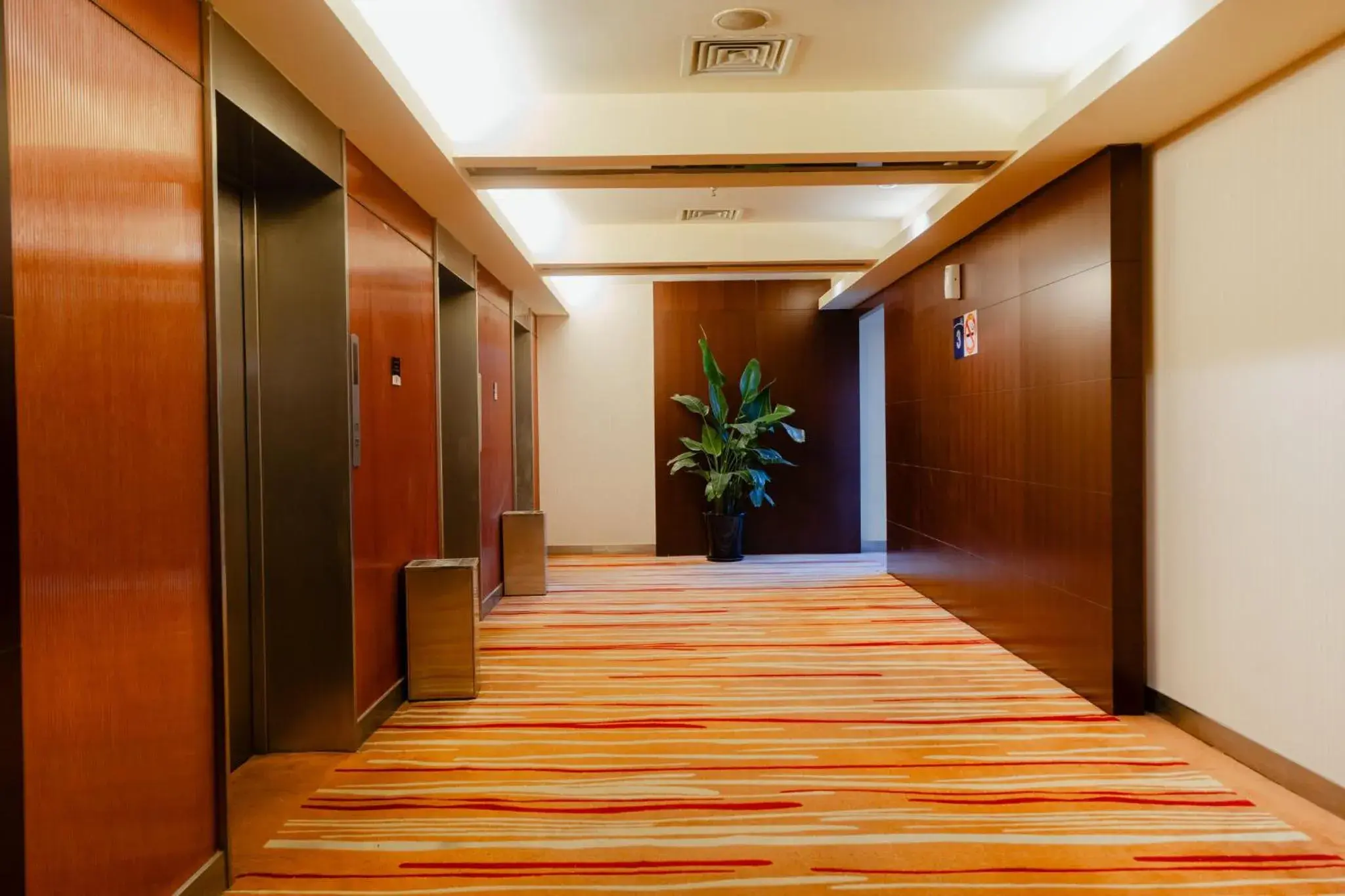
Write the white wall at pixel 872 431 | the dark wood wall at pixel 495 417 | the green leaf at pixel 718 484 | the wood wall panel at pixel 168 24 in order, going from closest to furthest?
the wood wall panel at pixel 168 24
the dark wood wall at pixel 495 417
the green leaf at pixel 718 484
the white wall at pixel 872 431

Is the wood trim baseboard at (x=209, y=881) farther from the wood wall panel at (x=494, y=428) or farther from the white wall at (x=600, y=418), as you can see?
the white wall at (x=600, y=418)

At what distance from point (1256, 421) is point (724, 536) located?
5.62 meters

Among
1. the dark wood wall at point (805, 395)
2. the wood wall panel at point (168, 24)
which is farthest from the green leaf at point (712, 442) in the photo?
the wood wall panel at point (168, 24)

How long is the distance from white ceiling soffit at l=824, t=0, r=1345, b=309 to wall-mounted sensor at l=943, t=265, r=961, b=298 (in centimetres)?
105

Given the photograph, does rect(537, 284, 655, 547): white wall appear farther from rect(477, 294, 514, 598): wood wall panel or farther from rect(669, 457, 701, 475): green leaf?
rect(477, 294, 514, 598): wood wall panel

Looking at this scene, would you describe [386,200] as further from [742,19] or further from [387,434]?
[742,19]

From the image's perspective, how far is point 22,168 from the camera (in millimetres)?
1732

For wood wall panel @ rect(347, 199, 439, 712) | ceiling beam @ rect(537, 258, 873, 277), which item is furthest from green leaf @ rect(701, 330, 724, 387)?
wood wall panel @ rect(347, 199, 439, 712)

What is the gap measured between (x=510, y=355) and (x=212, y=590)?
5.16 m

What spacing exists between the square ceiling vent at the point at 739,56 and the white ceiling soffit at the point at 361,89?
1126 mm

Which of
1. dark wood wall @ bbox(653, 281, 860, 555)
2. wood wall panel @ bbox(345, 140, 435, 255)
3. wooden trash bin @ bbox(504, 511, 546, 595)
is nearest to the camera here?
wood wall panel @ bbox(345, 140, 435, 255)

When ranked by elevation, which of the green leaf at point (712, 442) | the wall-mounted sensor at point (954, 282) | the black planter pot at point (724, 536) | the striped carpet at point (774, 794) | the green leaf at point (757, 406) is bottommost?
the striped carpet at point (774, 794)

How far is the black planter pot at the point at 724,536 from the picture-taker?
8.58 metres

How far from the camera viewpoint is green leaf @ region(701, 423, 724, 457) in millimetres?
8422
